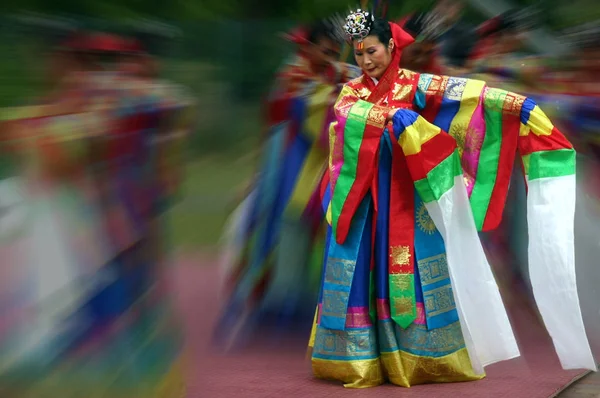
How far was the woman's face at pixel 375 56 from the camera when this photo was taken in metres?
2.80

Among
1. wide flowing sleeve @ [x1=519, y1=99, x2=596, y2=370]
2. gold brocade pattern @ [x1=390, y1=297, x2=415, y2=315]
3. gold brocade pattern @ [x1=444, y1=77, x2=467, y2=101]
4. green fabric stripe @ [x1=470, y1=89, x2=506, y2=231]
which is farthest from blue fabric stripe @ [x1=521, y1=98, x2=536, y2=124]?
gold brocade pattern @ [x1=390, y1=297, x2=415, y2=315]

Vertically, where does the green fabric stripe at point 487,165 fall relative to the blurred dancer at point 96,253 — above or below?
below

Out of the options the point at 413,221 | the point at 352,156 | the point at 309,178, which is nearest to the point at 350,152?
the point at 352,156

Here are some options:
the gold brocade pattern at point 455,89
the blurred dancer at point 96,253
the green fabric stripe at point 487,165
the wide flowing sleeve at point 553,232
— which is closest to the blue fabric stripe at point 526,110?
the wide flowing sleeve at point 553,232

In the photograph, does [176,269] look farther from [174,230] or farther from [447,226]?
[447,226]

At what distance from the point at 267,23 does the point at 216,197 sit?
0.18 feet

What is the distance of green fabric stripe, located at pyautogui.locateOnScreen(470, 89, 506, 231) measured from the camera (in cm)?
273

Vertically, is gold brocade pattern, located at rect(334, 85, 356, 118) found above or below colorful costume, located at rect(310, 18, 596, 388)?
above

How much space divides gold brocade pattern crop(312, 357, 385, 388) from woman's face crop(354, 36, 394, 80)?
875mm

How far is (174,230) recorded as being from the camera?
275 mm


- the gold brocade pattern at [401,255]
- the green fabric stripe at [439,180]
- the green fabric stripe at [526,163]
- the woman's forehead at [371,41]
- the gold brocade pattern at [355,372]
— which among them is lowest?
the gold brocade pattern at [355,372]

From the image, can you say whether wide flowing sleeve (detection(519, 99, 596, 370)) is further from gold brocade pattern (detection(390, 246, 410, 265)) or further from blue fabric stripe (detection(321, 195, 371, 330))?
blue fabric stripe (detection(321, 195, 371, 330))

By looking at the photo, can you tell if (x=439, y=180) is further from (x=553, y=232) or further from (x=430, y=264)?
(x=553, y=232)

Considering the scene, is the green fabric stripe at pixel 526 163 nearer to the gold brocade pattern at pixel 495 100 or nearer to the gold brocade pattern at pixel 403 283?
the gold brocade pattern at pixel 495 100
